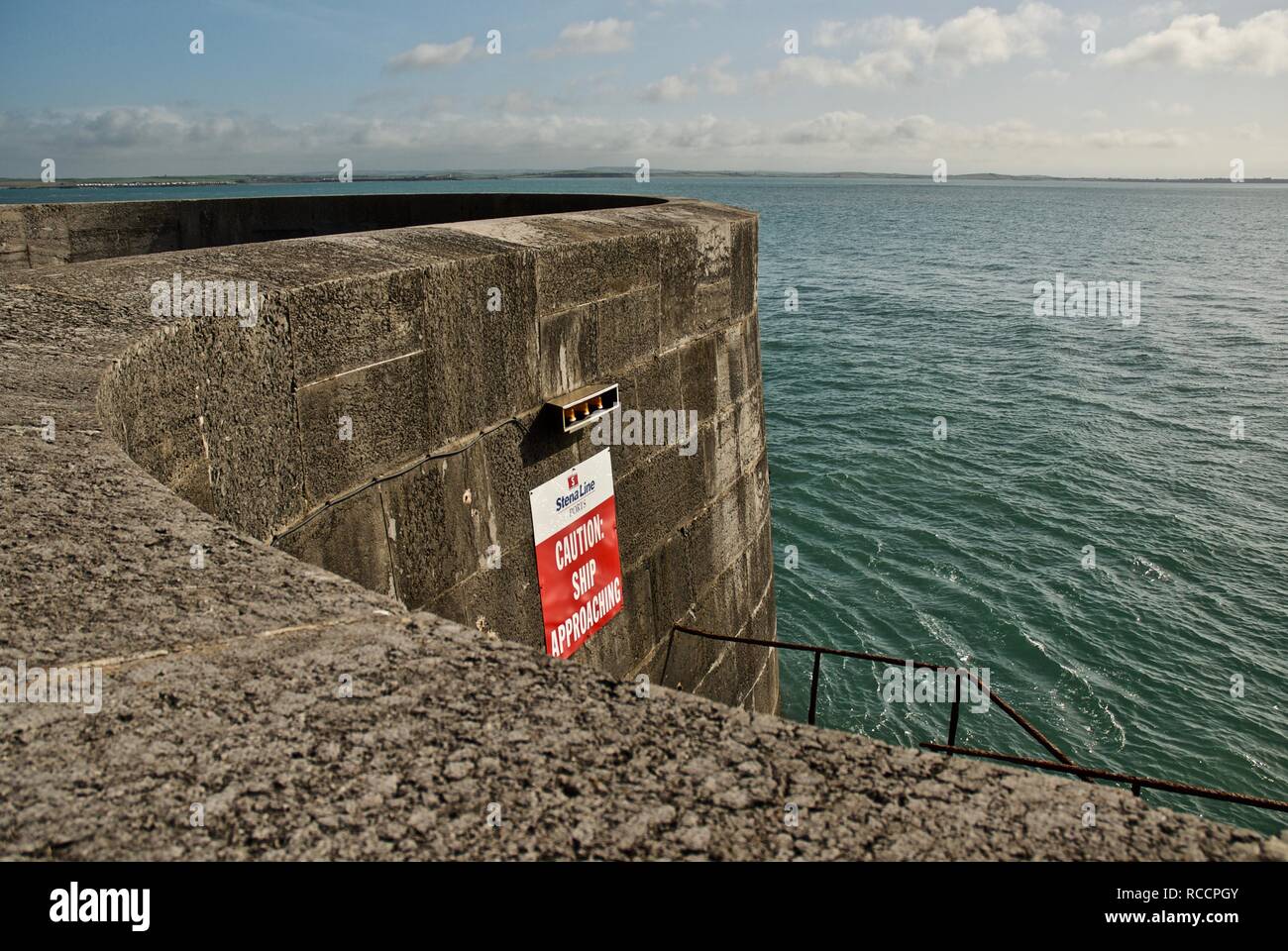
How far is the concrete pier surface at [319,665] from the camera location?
1.45 meters

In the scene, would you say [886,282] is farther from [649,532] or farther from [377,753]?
[377,753]

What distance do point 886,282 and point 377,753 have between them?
2065 inches

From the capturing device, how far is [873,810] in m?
1.50

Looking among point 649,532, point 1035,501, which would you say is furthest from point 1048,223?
point 649,532

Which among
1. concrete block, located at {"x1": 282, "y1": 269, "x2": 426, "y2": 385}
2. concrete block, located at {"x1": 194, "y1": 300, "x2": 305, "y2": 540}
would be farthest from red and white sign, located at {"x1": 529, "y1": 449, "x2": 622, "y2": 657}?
concrete block, located at {"x1": 194, "y1": 300, "x2": 305, "y2": 540}

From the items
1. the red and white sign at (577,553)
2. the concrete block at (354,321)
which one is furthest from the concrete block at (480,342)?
the red and white sign at (577,553)

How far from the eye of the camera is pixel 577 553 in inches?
232

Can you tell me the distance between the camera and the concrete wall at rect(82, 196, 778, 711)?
367 cm

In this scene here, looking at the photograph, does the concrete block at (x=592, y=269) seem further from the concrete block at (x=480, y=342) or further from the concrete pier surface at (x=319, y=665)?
the concrete pier surface at (x=319, y=665)

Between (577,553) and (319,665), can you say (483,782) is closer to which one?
(319,665)

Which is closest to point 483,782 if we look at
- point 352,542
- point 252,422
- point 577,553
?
point 252,422
